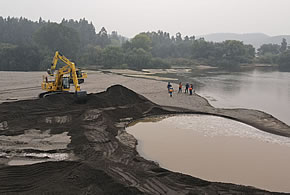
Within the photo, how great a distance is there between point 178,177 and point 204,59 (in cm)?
8882

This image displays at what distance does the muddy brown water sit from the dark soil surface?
92 centimetres

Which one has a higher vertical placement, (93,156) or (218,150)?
(93,156)

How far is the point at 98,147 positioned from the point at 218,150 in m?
5.19

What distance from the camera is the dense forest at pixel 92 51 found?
197 feet

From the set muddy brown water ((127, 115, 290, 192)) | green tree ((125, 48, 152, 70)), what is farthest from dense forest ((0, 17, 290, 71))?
muddy brown water ((127, 115, 290, 192))

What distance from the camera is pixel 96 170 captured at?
25.3 feet

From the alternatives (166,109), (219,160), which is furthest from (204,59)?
(219,160)

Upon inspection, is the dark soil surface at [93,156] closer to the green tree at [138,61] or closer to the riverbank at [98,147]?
the riverbank at [98,147]

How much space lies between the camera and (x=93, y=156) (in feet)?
31.2

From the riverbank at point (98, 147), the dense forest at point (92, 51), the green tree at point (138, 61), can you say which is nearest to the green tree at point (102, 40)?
the dense forest at point (92, 51)

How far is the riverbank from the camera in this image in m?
7.20

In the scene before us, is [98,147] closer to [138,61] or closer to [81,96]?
[81,96]

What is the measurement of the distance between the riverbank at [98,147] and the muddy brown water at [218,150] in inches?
38.4

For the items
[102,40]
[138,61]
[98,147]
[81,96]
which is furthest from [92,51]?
[98,147]
